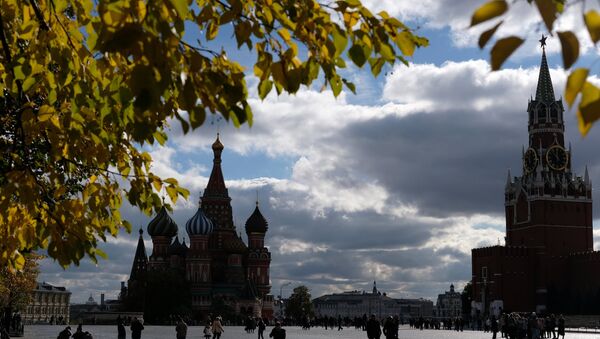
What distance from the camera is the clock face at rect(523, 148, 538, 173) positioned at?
4030 inches

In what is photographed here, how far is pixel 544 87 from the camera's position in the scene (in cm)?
10462

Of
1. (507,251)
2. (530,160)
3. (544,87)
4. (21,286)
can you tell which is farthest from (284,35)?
(544,87)

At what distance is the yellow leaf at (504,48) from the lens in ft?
11.4

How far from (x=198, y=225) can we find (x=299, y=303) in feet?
107

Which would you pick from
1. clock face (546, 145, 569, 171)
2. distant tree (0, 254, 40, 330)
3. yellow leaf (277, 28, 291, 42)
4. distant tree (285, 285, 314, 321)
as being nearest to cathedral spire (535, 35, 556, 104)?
clock face (546, 145, 569, 171)

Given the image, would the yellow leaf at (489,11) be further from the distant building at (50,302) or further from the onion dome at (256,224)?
the distant building at (50,302)

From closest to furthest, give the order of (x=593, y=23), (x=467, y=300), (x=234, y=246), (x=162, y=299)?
(x=593, y=23)
(x=162, y=299)
(x=234, y=246)
(x=467, y=300)

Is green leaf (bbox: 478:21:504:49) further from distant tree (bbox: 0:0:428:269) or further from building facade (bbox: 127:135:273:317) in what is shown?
building facade (bbox: 127:135:273:317)

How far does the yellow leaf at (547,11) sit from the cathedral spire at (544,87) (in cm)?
10395

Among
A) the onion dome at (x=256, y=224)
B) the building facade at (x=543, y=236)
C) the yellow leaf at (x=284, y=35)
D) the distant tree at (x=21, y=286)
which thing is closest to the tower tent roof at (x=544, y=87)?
the building facade at (x=543, y=236)

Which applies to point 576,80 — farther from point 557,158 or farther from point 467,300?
point 467,300

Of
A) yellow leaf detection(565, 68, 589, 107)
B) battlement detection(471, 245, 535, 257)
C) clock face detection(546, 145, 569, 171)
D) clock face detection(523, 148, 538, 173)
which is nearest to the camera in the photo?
yellow leaf detection(565, 68, 589, 107)

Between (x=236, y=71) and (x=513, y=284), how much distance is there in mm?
93826

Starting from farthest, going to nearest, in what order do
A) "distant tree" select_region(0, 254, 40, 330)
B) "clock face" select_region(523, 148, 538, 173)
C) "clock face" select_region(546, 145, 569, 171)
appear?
1. "clock face" select_region(523, 148, 538, 173)
2. "clock face" select_region(546, 145, 569, 171)
3. "distant tree" select_region(0, 254, 40, 330)
